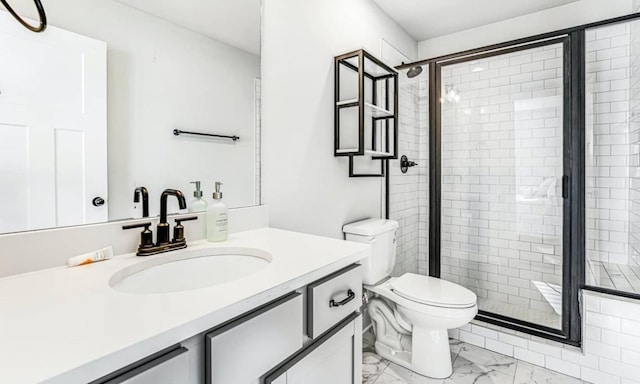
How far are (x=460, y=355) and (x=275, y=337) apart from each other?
1.79m

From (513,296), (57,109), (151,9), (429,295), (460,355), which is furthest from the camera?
(513,296)

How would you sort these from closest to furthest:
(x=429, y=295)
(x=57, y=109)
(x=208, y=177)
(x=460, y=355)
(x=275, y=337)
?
(x=275, y=337), (x=57, y=109), (x=208, y=177), (x=429, y=295), (x=460, y=355)

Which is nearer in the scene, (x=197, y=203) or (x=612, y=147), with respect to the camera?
(x=197, y=203)

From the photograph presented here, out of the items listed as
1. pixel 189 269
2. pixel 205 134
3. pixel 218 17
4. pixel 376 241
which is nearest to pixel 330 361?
pixel 189 269

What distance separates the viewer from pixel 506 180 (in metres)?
2.30

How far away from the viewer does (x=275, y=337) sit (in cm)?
73

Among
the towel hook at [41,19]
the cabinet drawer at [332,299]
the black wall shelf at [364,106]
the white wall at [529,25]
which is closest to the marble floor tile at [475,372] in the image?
the cabinet drawer at [332,299]

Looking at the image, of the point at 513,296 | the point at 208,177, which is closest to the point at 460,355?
the point at 513,296

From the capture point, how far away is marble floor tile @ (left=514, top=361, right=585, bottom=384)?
1.77m

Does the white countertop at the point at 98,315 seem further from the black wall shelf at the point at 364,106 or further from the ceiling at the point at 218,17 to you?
the black wall shelf at the point at 364,106

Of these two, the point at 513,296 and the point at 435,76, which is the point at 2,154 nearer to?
the point at 435,76

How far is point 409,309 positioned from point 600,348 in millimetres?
1109

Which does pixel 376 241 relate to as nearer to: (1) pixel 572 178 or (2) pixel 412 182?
(2) pixel 412 182

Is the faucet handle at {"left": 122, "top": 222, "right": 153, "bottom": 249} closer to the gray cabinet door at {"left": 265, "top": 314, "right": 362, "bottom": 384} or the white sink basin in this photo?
the white sink basin
